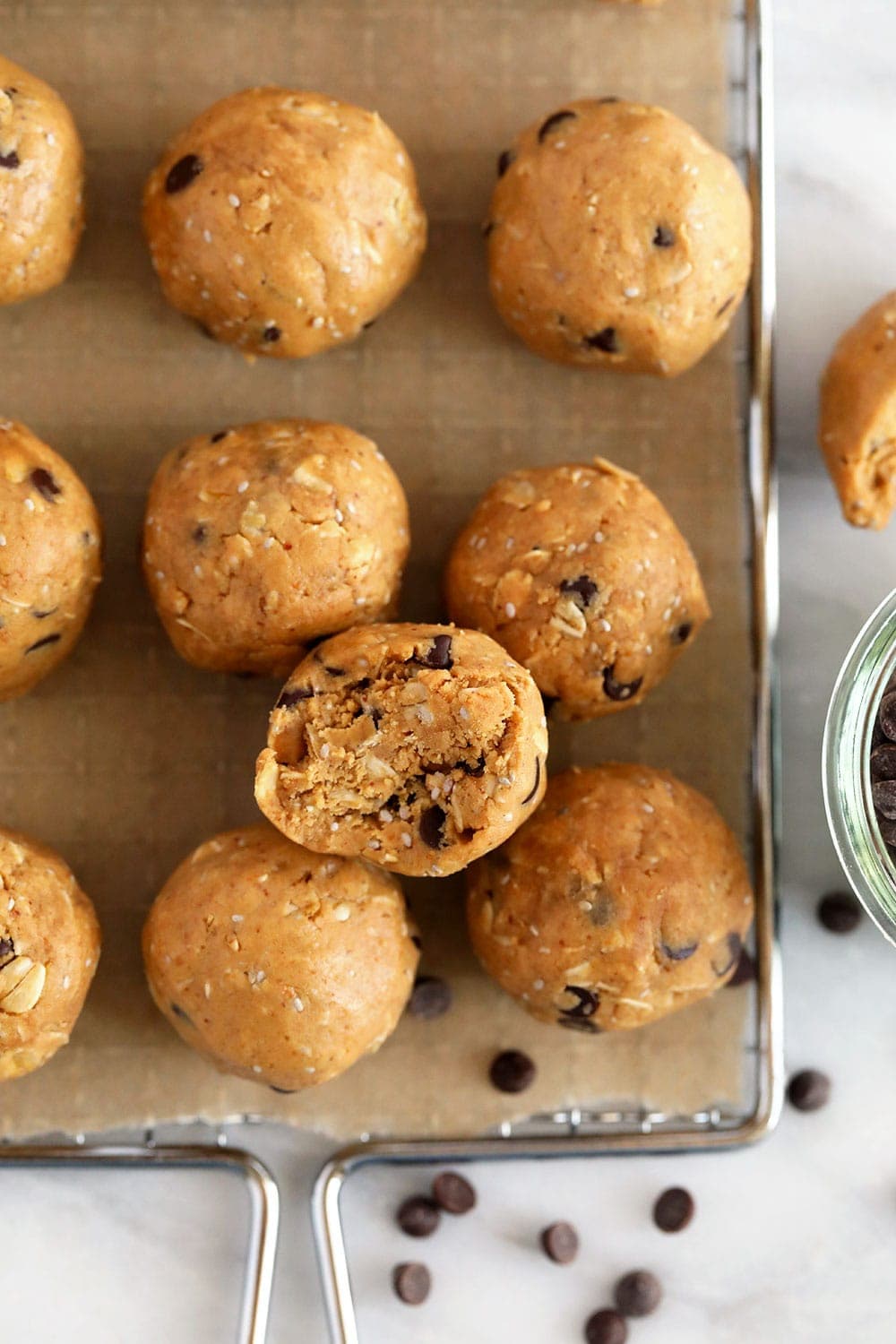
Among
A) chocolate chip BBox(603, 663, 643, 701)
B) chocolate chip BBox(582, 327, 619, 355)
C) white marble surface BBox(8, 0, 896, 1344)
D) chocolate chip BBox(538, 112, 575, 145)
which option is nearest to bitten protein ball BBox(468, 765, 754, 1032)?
chocolate chip BBox(603, 663, 643, 701)

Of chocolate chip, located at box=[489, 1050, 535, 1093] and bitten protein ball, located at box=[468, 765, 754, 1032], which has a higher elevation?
bitten protein ball, located at box=[468, 765, 754, 1032]

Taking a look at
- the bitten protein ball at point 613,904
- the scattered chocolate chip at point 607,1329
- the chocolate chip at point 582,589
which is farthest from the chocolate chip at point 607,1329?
the chocolate chip at point 582,589

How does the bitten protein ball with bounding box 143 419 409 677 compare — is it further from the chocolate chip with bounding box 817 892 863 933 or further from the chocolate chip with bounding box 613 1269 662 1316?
the chocolate chip with bounding box 613 1269 662 1316

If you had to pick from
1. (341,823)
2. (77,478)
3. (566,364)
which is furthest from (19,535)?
(566,364)

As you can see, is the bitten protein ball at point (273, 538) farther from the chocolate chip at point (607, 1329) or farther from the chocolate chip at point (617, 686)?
the chocolate chip at point (607, 1329)

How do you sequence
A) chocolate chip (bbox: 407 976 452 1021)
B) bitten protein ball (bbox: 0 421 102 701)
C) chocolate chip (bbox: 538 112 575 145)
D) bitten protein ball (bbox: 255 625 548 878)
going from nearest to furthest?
1. bitten protein ball (bbox: 255 625 548 878)
2. bitten protein ball (bbox: 0 421 102 701)
3. chocolate chip (bbox: 538 112 575 145)
4. chocolate chip (bbox: 407 976 452 1021)

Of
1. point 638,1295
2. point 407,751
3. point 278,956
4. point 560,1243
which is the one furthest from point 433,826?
point 638,1295
